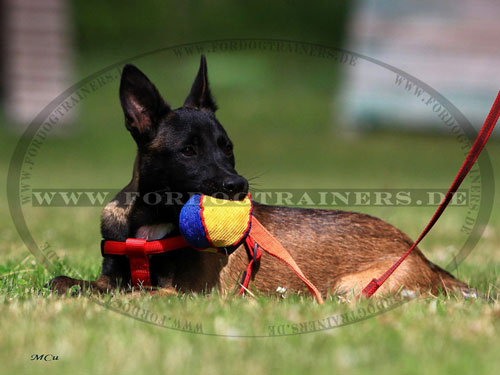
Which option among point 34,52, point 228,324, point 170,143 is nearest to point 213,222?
point 228,324

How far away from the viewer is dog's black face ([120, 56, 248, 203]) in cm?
394

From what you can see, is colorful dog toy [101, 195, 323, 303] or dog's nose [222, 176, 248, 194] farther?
dog's nose [222, 176, 248, 194]

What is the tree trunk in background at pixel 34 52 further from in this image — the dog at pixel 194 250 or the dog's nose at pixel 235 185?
the dog's nose at pixel 235 185

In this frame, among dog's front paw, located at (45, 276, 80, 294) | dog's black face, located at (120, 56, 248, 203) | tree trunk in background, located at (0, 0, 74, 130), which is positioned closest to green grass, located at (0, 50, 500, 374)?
dog's front paw, located at (45, 276, 80, 294)

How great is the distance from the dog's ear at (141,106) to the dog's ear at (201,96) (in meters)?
0.49

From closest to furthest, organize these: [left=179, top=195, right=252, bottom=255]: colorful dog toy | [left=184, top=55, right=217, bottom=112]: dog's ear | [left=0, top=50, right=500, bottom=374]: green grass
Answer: [left=0, top=50, right=500, bottom=374]: green grass, [left=179, top=195, right=252, bottom=255]: colorful dog toy, [left=184, top=55, right=217, bottom=112]: dog's ear

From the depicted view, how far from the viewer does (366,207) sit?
894 centimetres

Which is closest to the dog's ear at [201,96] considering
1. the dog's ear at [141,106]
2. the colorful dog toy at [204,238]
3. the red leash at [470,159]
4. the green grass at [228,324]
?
the dog's ear at [141,106]

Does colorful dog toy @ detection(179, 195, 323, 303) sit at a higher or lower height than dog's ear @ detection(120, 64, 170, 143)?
lower

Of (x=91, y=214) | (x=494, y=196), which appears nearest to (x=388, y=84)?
(x=494, y=196)

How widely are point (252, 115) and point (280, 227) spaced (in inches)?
630

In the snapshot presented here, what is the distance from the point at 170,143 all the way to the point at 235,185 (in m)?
0.58

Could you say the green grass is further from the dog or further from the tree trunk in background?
the tree trunk in background

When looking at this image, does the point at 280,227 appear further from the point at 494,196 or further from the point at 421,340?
the point at 494,196
